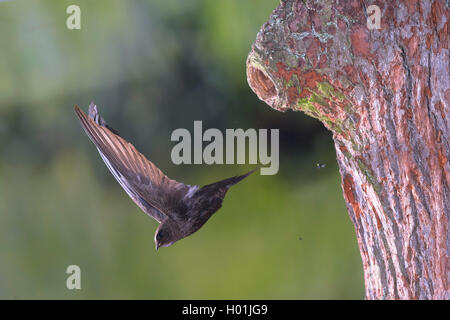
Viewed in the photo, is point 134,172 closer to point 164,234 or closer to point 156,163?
point 164,234

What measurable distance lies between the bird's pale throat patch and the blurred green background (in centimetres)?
2

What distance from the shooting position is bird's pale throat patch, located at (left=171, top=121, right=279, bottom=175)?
137cm

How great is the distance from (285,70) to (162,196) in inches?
11.9

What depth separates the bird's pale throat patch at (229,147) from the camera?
137cm

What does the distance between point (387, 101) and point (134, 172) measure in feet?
1.39

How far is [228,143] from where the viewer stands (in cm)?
140

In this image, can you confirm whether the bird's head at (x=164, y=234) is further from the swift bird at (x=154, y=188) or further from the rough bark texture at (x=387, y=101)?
the rough bark texture at (x=387, y=101)

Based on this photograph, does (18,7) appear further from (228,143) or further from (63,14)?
(228,143)

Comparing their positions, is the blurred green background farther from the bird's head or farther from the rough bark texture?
the rough bark texture

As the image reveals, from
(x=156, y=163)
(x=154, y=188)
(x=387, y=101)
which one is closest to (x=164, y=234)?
(x=154, y=188)

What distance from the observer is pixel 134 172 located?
0.75m
